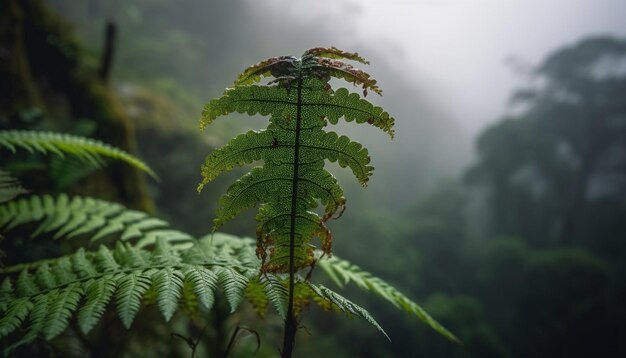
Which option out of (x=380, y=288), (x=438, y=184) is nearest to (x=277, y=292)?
(x=380, y=288)

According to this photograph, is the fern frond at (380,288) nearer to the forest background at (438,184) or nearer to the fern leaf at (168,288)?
the fern leaf at (168,288)

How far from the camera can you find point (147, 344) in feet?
9.91

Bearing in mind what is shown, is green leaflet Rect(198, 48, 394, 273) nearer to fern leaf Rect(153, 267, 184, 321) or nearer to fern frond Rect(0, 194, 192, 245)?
fern leaf Rect(153, 267, 184, 321)

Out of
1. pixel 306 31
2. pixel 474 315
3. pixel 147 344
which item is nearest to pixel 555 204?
pixel 474 315

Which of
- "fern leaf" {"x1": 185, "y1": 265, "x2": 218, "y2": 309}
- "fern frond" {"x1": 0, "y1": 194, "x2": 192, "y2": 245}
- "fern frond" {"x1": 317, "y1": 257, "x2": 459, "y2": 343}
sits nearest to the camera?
"fern leaf" {"x1": 185, "y1": 265, "x2": 218, "y2": 309}

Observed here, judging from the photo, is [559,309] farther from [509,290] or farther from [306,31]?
[306,31]

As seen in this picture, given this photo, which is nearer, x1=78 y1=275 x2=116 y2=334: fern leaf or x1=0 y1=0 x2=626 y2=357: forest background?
x1=78 y1=275 x2=116 y2=334: fern leaf

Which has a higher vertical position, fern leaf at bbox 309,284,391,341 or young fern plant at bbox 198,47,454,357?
young fern plant at bbox 198,47,454,357

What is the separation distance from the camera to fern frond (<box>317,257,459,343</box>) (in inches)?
49.7

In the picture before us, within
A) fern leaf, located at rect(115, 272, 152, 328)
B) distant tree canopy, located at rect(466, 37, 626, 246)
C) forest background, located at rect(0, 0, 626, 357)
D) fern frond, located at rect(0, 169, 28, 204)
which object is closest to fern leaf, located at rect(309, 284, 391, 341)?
fern leaf, located at rect(115, 272, 152, 328)

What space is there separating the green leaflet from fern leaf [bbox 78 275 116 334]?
31 centimetres

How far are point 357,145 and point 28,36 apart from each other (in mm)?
4661

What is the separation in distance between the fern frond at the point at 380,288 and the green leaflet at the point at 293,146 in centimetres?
37

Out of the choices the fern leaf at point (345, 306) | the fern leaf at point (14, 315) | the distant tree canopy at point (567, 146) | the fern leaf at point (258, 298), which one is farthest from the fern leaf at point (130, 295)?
the distant tree canopy at point (567, 146)
